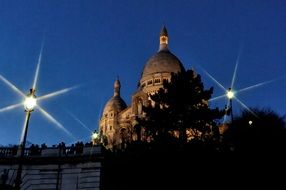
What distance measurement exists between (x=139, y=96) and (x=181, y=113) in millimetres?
49345

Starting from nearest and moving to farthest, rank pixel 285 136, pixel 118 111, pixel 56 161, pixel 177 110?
1. pixel 56 161
2. pixel 285 136
3. pixel 177 110
4. pixel 118 111

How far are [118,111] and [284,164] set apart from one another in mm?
70476

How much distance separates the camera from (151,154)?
91.3 feet

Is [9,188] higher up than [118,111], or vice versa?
[118,111]

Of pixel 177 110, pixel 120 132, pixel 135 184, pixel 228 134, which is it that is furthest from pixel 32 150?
pixel 120 132

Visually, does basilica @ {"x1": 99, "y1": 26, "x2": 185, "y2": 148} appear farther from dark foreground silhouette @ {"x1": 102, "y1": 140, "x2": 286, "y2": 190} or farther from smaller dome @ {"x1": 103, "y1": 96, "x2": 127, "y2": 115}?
dark foreground silhouette @ {"x1": 102, "y1": 140, "x2": 286, "y2": 190}

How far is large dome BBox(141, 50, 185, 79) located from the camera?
91.0m

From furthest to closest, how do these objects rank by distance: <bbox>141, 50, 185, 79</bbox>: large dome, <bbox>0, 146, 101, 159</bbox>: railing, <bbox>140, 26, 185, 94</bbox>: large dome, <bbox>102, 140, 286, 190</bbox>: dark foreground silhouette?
<bbox>141, 50, 185, 79</bbox>: large dome → <bbox>140, 26, 185, 94</bbox>: large dome → <bbox>0, 146, 101, 159</bbox>: railing → <bbox>102, 140, 286, 190</bbox>: dark foreground silhouette

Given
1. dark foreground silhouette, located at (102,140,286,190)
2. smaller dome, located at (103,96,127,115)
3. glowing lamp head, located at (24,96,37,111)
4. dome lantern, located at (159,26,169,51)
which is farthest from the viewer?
dome lantern, located at (159,26,169,51)

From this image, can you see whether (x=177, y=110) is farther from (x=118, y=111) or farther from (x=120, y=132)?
(x=118, y=111)

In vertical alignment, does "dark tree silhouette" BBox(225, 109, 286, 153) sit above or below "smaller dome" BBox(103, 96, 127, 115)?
below

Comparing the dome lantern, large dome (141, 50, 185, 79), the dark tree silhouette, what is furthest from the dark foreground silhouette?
the dome lantern

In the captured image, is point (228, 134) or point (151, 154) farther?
point (228, 134)

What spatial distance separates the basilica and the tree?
4274cm
